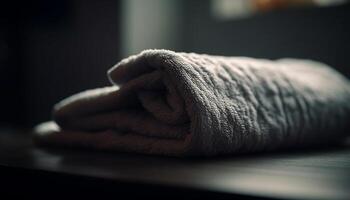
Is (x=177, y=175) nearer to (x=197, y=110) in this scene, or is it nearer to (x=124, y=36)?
(x=197, y=110)

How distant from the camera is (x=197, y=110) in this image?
560 mm

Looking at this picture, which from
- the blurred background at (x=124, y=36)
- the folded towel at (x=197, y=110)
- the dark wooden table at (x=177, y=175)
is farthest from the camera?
the blurred background at (x=124, y=36)

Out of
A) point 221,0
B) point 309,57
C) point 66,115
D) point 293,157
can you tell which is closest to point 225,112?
point 293,157

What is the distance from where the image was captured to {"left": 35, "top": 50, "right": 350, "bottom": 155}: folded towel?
58cm

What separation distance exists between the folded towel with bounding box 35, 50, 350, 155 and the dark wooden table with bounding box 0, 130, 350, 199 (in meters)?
0.03

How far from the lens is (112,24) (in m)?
1.38

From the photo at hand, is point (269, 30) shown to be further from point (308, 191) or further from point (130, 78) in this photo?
Answer: point (308, 191)

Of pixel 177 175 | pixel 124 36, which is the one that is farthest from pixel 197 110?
pixel 124 36

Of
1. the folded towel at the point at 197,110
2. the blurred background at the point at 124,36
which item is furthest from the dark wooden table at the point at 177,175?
the blurred background at the point at 124,36

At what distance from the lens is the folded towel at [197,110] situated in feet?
1.91

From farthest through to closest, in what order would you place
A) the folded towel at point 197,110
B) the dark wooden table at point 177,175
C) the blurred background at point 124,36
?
the blurred background at point 124,36 < the folded towel at point 197,110 < the dark wooden table at point 177,175

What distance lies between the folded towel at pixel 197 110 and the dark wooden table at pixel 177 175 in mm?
26

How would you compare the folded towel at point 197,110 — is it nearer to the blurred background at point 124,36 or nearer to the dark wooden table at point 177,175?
the dark wooden table at point 177,175

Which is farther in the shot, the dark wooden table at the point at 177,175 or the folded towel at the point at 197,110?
the folded towel at the point at 197,110
